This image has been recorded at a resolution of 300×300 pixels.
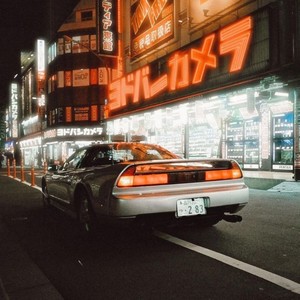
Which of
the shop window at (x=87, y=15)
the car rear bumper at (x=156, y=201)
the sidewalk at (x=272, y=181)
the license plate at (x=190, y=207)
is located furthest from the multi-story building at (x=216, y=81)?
the shop window at (x=87, y=15)

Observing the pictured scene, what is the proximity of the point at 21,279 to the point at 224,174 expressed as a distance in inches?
117

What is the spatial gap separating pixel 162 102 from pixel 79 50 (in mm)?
26191

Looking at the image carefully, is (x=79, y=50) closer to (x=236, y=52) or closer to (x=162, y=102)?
(x=162, y=102)

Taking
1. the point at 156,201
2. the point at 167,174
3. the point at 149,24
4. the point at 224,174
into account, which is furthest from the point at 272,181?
the point at 149,24

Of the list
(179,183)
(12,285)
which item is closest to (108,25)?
(179,183)

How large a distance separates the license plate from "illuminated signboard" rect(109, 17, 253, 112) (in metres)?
8.78

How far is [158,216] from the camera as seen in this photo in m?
4.97

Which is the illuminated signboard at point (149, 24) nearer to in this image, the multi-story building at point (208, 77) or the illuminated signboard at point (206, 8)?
the multi-story building at point (208, 77)

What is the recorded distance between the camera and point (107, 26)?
2223cm

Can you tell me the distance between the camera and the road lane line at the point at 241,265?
3.64m

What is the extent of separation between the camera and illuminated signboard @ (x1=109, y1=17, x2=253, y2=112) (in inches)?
508

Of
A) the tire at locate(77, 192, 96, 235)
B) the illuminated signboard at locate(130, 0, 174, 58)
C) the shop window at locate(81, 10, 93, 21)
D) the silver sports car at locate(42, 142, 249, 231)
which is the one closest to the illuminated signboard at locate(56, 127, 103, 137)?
the shop window at locate(81, 10, 93, 21)

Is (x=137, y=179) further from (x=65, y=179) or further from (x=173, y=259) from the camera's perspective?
(x=65, y=179)

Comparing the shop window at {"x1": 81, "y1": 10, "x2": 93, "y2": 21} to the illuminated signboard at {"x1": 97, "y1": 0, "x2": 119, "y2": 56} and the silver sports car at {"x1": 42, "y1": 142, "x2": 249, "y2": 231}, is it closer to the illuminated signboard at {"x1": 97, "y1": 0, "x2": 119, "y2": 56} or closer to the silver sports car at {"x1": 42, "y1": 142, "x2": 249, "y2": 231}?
the illuminated signboard at {"x1": 97, "y1": 0, "x2": 119, "y2": 56}
